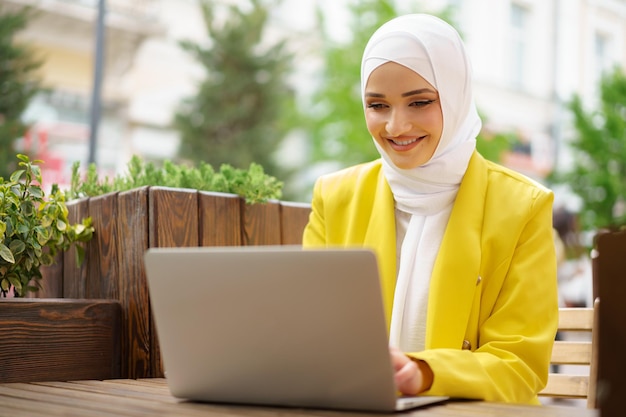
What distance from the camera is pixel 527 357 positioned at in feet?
6.51

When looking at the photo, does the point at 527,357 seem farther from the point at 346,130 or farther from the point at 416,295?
the point at 346,130

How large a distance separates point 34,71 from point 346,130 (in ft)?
12.2

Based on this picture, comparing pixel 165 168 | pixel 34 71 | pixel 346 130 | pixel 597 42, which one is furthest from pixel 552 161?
pixel 165 168

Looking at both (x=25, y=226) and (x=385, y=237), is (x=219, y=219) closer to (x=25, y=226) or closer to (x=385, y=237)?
(x=25, y=226)

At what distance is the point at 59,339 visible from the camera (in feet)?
8.34

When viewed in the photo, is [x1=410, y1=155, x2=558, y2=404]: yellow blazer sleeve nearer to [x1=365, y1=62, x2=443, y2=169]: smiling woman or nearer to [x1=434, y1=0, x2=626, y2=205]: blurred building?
[x1=365, y1=62, x2=443, y2=169]: smiling woman

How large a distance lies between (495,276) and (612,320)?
96 cm

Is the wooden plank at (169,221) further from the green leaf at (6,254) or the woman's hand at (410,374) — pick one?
the woman's hand at (410,374)

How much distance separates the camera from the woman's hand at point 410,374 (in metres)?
1.64

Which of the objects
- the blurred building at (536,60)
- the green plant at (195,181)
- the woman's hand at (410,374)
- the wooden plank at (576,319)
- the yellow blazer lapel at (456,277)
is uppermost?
the blurred building at (536,60)

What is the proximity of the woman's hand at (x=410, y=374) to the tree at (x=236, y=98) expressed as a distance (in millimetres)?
9363

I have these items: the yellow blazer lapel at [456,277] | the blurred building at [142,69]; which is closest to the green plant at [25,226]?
the yellow blazer lapel at [456,277]

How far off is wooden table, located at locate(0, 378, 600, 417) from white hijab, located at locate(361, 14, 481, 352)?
58cm

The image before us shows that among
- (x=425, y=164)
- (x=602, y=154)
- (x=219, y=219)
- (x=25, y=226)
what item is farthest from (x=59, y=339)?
(x=602, y=154)
